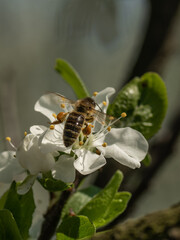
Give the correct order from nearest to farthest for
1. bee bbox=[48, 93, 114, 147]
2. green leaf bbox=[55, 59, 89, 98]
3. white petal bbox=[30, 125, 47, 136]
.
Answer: white petal bbox=[30, 125, 47, 136], bee bbox=[48, 93, 114, 147], green leaf bbox=[55, 59, 89, 98]

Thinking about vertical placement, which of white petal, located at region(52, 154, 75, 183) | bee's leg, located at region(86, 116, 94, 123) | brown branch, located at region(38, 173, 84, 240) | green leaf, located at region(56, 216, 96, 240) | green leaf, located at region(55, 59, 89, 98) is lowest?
brown branch, located at region(38, 173, 84, 240)

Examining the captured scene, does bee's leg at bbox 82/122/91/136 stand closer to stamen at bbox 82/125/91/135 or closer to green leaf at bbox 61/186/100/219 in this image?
stamen at bbox 82/125/91/135

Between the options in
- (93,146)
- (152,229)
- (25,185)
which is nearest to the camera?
(152,229)

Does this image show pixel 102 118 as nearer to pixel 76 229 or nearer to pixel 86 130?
pixel 86 130

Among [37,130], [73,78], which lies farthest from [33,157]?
[73,78]

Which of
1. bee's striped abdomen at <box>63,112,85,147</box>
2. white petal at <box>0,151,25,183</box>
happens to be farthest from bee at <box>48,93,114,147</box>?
white petal at <box>0,151,25,183</box>

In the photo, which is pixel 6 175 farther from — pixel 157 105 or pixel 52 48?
pixel 52 48

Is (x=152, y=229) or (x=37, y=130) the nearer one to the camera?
(x=152, y=229)

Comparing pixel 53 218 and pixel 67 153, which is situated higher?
pixel 67 153

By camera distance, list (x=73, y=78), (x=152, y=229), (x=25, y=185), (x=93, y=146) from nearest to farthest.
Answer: (x=152, y=229), (x=25, y=185), (x=93, y=146), (x=73, y=78)
